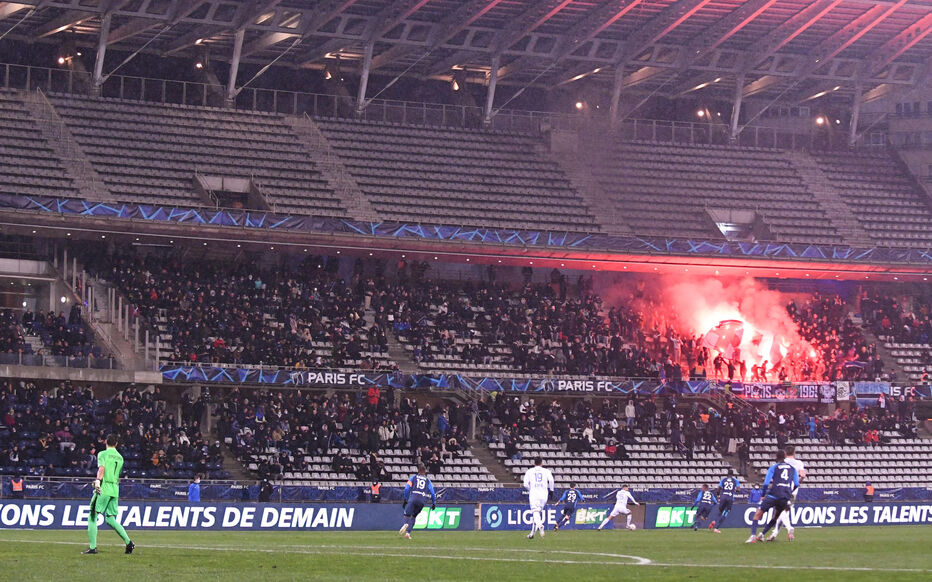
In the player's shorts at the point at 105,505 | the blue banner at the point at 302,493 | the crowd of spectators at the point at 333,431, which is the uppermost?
the player's shorts at the point at 105,505

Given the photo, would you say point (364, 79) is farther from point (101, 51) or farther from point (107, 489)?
point (107, 489)

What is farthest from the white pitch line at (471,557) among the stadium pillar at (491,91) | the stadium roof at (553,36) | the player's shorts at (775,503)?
the stadium pillar at (491,91)

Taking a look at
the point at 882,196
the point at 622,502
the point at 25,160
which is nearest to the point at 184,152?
the point at 25,160

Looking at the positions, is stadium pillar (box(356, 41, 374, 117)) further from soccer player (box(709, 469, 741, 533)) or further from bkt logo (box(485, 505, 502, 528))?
soccer player (box(709, 469, 741, 533))

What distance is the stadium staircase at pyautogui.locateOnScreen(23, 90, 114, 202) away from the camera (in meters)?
52.9

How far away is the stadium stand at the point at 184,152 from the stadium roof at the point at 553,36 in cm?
327

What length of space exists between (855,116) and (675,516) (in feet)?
109

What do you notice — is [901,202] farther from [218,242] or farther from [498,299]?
[218,242]

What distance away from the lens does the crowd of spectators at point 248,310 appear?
4947 centimetres

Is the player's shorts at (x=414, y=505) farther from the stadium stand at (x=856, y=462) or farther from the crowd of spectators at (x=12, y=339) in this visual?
the stadium stand at (x=856, y=462)

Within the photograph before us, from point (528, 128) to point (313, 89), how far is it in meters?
10.5

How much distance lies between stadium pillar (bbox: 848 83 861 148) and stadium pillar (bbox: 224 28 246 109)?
3076 centimetres

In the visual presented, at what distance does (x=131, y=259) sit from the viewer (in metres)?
52.1

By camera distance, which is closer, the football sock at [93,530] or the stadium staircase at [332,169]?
the football sock at [93,530]
